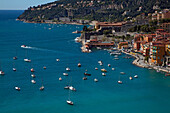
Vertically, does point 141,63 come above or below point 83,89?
above

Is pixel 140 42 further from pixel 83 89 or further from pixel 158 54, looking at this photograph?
pixel 83 89

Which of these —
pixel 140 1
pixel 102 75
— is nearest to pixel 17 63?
pixel 102 75

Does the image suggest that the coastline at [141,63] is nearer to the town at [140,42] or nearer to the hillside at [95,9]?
the town at [140,42]

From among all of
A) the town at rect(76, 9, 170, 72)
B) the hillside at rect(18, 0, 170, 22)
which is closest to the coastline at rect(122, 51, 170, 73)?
the town at rect(76, 9, 170, 72)

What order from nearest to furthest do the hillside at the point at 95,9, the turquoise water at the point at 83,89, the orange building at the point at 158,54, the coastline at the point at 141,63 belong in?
the turquoise water at the point at 83,89
the coastline at the point at 141,63
the orange building at the point at 158,54
the hillside at the point at 95,9

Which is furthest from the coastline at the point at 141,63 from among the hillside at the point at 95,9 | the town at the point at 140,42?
the hillside at the point at 95,9

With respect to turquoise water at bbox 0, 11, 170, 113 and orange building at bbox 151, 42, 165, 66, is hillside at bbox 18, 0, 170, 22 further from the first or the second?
turquoise water at bbox 0, 11, 170, 113

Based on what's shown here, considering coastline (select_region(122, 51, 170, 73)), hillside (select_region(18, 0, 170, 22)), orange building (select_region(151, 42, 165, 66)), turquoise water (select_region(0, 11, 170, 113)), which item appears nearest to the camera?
turquoise water (select_region(0, 11, 170, 113))

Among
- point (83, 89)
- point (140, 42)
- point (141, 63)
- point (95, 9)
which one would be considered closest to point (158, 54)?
point (141, 63)
